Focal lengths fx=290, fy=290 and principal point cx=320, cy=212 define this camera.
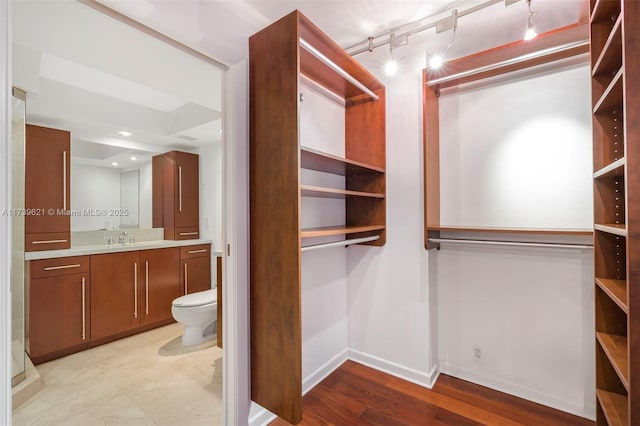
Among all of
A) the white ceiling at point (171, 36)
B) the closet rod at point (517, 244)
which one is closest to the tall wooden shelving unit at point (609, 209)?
the closet rod at point (517, 244)

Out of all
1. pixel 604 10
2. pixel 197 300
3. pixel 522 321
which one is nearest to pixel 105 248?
pixel 197 300

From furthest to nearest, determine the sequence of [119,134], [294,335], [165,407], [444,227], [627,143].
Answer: [119,134] < [444,227] < [165,407] < [294,335] < [627,143]

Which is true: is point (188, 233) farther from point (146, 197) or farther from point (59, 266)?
point (59, 266)

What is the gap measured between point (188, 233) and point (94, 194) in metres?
1.15

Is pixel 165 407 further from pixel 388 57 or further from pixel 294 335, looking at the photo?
pixel 388 57

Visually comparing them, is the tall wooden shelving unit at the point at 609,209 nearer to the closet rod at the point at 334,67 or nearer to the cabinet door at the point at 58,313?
the closet rod at the point at 334,67

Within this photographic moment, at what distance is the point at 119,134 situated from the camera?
3094 mm

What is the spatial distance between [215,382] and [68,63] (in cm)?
271

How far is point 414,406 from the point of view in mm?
1929

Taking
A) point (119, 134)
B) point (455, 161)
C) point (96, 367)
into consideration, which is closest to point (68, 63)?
point (119, 134)

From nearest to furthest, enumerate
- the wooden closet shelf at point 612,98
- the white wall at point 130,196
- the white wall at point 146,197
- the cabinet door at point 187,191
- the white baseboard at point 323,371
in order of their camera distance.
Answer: the wooden closet shelf at point 612,98
the white baseboard at point 323,371
the white wall at point 130,196
the white wall at point 146,197
the cabinet door at point 187,191

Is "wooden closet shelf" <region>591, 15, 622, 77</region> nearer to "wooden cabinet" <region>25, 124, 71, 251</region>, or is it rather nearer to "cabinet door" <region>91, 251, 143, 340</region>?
"wooden cabinet" <region>25, 124, 71, 251</region>

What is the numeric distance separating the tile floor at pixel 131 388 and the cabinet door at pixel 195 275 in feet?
2.56

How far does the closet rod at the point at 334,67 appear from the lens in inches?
63.0
